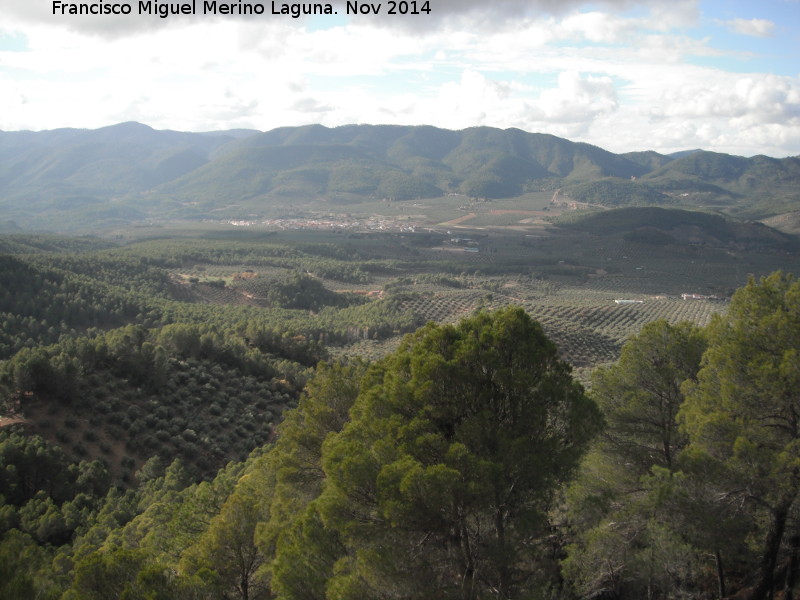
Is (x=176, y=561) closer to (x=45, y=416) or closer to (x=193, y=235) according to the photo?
(x=45, y=416)

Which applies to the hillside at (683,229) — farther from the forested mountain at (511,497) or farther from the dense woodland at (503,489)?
the forested mountain at (511,497)

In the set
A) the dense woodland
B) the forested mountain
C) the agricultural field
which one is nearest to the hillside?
the agricultural field

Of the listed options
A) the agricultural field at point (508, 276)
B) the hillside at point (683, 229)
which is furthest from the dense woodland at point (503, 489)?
the hillside at point (683, 229)

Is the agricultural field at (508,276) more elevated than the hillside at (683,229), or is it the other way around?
the hillside at (683,229)

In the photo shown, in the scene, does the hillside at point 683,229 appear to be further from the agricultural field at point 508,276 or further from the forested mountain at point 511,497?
the forested mountain at point 511,497

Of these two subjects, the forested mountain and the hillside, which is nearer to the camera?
the forested mountain

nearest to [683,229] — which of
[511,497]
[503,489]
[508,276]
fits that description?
[508,276]

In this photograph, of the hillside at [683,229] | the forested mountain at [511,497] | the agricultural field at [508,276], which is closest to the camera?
the forested mountain at [511,497]

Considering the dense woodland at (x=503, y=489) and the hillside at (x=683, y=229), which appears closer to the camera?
the dense woodland at (x=503, y=489)

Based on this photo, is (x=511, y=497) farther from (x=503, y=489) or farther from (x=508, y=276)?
(x=508, y=276)

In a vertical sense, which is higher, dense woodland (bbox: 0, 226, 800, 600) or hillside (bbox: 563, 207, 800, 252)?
hillside (bbox: 563, 207, 800, 252)

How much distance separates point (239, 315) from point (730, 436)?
197ft

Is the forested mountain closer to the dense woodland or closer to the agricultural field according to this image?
the dense woodland

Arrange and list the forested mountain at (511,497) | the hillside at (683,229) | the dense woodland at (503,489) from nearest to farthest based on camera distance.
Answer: the forested mountain at (511,497), the dense woodland at (503,489), the hillside at (683,229)
